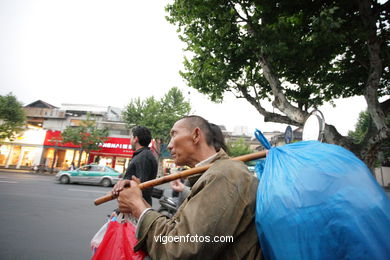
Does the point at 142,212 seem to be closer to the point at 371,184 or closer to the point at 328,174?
the point at 328,174

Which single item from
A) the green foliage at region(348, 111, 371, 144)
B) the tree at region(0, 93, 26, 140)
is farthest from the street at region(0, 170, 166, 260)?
the green foliage at region(348, 111, 371, 144)

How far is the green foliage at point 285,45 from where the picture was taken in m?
5.26

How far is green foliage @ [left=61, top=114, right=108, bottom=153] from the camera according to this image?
22.7 metres

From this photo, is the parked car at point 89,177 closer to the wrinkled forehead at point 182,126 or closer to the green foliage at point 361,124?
the wrinkled forehead at point 182,126

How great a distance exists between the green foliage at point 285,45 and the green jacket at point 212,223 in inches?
191

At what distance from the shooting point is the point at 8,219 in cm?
526

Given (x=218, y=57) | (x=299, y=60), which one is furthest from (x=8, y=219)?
(x=299, y=60)

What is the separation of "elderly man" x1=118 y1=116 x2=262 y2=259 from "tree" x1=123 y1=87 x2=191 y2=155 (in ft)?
70.6

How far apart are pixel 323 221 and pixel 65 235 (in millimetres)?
5526

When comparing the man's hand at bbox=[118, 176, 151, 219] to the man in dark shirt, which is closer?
the man's hand at bbox=[118, 176, 151, 219]

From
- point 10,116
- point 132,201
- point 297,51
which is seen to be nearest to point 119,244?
point 132,201

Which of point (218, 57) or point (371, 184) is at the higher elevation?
point (218, 57)

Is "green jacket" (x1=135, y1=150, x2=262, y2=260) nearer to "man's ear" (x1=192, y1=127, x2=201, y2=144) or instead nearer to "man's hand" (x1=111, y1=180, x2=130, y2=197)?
"man's hand" (x1=111, y1=180, x2=130, y2=197)

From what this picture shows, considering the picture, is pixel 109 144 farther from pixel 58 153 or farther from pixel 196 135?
pixel 196 135
